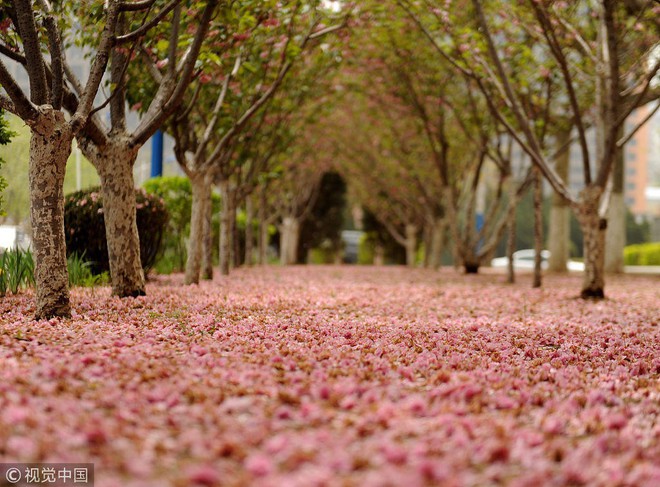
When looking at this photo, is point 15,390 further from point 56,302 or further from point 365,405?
point 56,302

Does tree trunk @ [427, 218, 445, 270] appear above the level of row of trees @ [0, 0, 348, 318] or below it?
below

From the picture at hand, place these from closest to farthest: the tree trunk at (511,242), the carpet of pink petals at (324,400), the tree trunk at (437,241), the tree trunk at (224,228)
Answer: the carpet of pink petals at (324,400) < the tree trunk at (224,228) < the tree trunk at (511,242) < the tree trunk at (437,241)

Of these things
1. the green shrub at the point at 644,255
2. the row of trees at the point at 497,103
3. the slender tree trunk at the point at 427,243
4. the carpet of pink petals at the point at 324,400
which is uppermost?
the row of trees at the point at 497,103

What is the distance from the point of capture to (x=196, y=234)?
11773 mm

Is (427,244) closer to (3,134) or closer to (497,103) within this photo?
(497,103)

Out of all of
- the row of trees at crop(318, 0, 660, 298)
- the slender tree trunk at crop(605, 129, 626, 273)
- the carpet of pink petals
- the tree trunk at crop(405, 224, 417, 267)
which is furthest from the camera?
the tree trunk at crop(405, 224, 417, 267)

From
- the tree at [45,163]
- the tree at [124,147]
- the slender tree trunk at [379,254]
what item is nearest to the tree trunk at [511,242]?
the tree at [124,147]

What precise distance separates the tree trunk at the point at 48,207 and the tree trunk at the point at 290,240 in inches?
901

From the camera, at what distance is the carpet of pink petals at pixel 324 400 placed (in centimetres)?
293

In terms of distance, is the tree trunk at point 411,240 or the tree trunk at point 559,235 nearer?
the tree trunk at point 559,235

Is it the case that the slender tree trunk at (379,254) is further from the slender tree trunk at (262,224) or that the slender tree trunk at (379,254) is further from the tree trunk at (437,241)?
the slender tree trunk at (262,224)

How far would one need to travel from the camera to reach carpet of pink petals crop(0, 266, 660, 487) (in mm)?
2932

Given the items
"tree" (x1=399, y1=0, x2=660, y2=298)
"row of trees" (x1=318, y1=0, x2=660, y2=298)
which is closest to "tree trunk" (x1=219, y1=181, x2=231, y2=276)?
"row of trees" (x1=318, y1=0, x2=660, y2=298)

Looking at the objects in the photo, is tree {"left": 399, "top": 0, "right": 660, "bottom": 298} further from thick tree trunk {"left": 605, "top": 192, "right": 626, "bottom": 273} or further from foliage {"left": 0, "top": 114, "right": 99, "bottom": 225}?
thick tree trunk {"left": 605, "top": 192, "right": 626, "bottom": 273}
